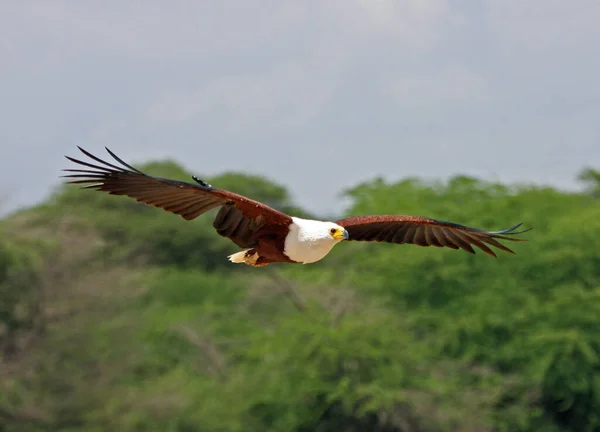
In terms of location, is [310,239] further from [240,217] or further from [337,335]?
[337,335]

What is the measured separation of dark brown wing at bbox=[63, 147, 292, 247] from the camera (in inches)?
391

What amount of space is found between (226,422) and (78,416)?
3.76 metres

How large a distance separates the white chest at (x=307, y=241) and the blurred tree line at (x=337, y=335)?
55.8 feet

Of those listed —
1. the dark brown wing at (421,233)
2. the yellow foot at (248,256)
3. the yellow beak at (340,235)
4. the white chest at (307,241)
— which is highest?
the dark brown wing at (421,233)

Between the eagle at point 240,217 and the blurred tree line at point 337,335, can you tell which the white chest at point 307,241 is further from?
the blurred tree line at point 337,335

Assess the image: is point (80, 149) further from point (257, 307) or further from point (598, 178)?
point (598, 178)

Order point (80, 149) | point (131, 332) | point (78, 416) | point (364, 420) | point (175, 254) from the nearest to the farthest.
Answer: point (80, 149), point (364, 420), point (78, 416), point (131, 332), point (175, 254)

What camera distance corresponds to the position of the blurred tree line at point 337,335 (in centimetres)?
2847

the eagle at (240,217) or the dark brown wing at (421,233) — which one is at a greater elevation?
the dark brown wing at (421,233)

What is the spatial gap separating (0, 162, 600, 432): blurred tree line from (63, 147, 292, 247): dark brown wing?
672 inches

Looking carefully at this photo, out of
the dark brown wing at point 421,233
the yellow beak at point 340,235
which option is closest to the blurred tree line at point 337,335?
the dark brown wing at point 421,233

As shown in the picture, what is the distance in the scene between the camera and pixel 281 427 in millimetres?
28594

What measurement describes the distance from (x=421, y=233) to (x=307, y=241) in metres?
1.80

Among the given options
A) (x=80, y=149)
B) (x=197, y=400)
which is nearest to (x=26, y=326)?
(x=197, y=400)
